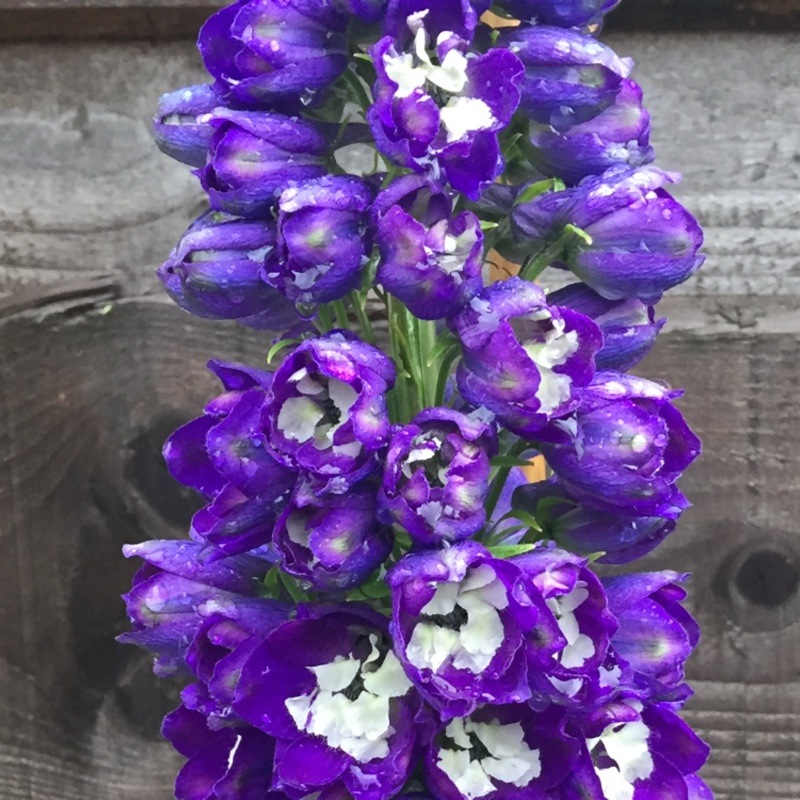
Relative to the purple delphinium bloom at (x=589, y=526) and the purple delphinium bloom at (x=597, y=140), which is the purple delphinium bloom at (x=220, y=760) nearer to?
the purple delphinium bloom at (x=589, y=526)

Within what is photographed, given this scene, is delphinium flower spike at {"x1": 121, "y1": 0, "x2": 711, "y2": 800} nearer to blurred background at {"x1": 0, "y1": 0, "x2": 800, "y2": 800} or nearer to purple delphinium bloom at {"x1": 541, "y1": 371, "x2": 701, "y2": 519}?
purple delphinium bloom at {"x1": 541, "y1": 371, "x2": 701, "y2": 519}

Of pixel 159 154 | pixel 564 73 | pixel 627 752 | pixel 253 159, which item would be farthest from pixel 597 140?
pixel 159 154

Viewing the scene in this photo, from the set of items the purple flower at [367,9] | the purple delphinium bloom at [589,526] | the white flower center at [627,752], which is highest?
the purple flower at [367,9]

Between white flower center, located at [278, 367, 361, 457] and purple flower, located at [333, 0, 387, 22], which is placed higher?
purple flower, located at [333, 0, 387, 22]

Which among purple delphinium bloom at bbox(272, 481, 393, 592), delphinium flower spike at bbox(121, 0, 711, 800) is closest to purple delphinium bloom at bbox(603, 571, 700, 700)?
delphinium flower spike at bbox(121, 0, 711, 800)

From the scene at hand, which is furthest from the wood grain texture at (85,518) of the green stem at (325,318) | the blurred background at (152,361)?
the green stem at (325,318)

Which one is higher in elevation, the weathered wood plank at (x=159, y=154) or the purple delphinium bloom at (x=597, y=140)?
the purple delphinium bloom at (x=597, y=140)

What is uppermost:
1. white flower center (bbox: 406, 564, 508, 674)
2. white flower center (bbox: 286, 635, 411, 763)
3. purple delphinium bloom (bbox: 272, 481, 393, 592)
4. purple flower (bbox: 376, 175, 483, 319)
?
purple flower (bbox: 376, 175, 483, 319)
